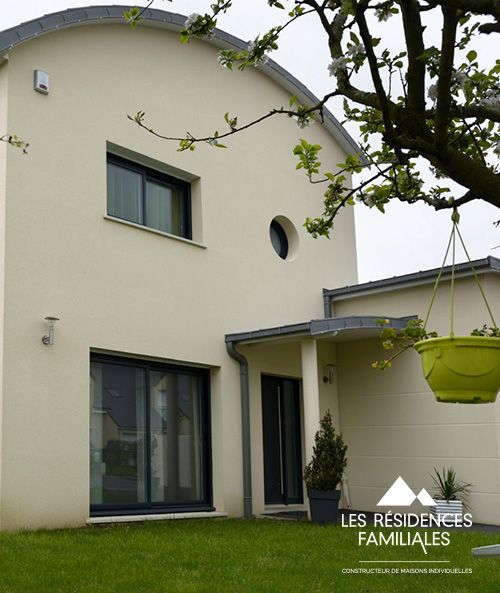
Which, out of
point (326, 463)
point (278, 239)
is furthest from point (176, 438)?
point (278, 239)

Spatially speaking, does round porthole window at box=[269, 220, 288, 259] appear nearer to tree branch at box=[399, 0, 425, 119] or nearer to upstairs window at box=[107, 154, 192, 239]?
upstairs window at box=[107, 154, 192, 239]

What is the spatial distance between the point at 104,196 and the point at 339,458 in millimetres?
4428

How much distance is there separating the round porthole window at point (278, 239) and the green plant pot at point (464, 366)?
9711mm

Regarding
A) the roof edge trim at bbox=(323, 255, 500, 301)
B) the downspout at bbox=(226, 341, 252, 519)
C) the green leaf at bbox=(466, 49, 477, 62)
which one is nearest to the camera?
the green leaf at bbox=(466, 49, 477, 62)

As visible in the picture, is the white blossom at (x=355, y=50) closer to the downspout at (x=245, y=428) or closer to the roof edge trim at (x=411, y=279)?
the roof edge trim at (x=411, y=279)

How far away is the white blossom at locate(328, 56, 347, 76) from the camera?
3.62m

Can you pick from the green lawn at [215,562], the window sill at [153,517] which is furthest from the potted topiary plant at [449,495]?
the window sill at [153,517]

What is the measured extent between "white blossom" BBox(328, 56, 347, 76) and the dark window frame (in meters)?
6.84

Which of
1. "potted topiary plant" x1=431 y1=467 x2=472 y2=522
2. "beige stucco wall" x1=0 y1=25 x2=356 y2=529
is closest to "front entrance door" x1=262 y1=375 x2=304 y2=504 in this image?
"beige stucco wall" x1=0 y1=25 x2=356 y2=529

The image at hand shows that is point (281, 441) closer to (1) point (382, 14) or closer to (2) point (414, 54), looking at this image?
(1) point (382, 14)

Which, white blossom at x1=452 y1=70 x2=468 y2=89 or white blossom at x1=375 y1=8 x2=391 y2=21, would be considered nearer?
white blossom at x1=452 y1=70 x2=468 y2=89

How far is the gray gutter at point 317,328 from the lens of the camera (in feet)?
35.5

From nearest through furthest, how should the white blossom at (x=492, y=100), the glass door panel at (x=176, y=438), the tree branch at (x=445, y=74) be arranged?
the tree branch at (x=445, y=74)
the white blossom at (x=492, y=100)
the glass door panel at (x=176, y=438)

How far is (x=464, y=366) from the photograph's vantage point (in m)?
3.54
